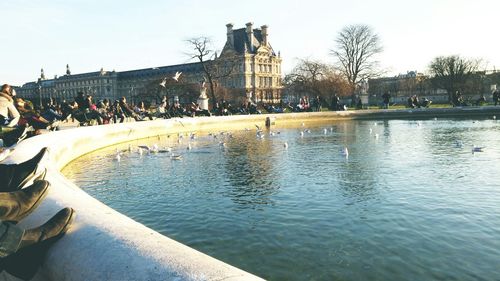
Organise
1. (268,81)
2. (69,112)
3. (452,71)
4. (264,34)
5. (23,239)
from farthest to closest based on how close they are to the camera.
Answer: (268,81) → (264,34) → (452,71) → (69,112) → (23,239)

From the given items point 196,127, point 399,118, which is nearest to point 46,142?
point 196,127

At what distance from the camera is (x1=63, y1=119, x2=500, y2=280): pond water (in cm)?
460

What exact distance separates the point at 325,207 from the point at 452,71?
7224cm

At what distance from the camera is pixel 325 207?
6.79 metres

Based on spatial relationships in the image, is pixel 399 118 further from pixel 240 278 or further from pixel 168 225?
pixel 240 278

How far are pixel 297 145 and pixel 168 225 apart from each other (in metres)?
10.1

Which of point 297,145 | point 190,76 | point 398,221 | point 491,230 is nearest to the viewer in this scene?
point 491,230

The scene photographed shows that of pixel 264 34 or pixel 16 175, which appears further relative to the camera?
pixel 264 34

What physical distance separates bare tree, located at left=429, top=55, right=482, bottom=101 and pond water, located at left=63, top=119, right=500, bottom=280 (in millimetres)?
64352

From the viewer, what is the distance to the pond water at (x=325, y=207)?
4.60 metres

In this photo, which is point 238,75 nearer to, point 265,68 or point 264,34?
point 265,68

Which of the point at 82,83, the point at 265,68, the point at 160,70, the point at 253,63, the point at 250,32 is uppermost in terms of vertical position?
the point at 250,32

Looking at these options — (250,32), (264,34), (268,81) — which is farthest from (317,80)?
(268,81)

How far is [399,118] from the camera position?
3303cm
